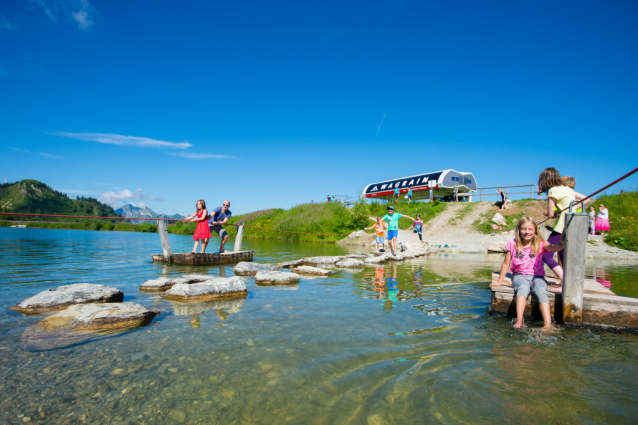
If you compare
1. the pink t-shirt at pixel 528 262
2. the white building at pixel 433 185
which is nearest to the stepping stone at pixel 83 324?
the pink t-shirt at pixel 528 262

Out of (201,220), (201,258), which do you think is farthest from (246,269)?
(201,220)

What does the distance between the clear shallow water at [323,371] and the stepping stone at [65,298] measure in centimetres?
22

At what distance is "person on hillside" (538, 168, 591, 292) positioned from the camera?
15.4ft

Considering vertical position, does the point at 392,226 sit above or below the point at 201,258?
above

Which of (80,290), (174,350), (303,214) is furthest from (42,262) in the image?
(303,214)

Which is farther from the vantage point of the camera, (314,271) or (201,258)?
(201,258)

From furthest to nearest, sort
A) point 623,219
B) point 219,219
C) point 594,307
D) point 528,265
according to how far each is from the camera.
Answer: point 623,219 < point 219,219 < point 528,265 < point 594,307

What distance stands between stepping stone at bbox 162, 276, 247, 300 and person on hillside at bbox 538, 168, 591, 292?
527cm

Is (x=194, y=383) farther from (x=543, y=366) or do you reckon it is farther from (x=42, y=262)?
(x=42, y=262)

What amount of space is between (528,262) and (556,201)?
1.12 m

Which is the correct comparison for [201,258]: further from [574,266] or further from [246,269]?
[574,266]

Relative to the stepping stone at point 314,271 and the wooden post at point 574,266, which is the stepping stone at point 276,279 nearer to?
the stepping stone at point 314,271

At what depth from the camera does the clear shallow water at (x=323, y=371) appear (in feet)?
7.34

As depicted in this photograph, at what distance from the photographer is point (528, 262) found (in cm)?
452
